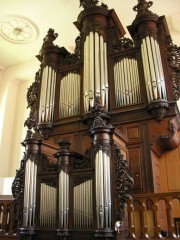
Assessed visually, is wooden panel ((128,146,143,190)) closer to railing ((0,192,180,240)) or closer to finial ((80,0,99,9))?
railing ((0,192,180,240))

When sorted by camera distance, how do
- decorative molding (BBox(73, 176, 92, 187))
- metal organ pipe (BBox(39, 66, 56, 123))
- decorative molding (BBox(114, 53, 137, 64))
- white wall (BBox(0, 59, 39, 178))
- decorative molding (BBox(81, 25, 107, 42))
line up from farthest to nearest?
white wall (BBox(0, 59, 39, 178)) < decorative molding (BBox(81, 25, 107, 42)) < metal organ pipe (BBox(39, 66, 56, 123)) < decorative molding (BBox(114, 53, 137, 64)) < decorative molding (BBox(73, 176, 92, 187))

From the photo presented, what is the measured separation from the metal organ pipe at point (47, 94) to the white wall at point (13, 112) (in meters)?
3.23

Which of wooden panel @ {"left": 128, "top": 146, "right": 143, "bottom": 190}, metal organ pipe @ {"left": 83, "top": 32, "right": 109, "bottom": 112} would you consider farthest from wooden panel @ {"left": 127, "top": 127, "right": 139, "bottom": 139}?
metal organ pipe @ {"left": 83, "top": 32, "right": 109, "bottom": 112}

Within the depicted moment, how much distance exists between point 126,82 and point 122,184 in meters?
2.76

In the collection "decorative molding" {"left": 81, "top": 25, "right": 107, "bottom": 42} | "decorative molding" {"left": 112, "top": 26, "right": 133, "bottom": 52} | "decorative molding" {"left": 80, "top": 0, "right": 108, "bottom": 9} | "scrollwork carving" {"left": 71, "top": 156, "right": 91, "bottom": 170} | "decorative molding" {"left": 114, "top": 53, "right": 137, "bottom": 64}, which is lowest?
"scrollwork carving" {"left": 71, "top": 156, "right": 91, "bottom": 170}

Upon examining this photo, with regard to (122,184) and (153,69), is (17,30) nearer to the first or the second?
(153,69)

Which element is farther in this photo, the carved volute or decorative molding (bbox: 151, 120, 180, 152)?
decorative molding (bbox: 151, 120, 180, 152)

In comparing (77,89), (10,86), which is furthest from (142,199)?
(10,86)

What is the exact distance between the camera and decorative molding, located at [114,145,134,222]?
4481 millimetres

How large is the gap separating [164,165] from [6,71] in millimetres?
7335

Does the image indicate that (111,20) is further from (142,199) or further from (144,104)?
(142,199)

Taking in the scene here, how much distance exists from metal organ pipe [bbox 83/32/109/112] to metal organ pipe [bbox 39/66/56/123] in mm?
1012

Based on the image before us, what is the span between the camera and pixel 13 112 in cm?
1080

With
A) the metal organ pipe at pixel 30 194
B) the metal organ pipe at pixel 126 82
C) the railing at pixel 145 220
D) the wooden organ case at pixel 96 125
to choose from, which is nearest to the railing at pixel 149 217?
the railing at pixel 145 220
